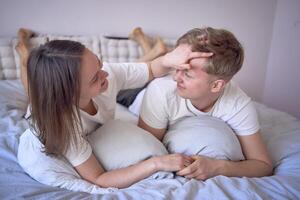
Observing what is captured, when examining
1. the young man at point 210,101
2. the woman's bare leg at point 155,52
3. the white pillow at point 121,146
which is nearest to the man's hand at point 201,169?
the young man at point 210,101

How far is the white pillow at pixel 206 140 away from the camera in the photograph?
0.99m

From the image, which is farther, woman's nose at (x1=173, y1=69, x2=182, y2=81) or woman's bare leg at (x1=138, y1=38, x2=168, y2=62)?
woman's bare leg at (x1=138, y1=38, x2=168, y2=62)

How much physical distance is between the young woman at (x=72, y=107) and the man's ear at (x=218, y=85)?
12cm

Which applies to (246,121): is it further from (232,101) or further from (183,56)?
(183,56)

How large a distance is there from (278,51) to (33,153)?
2.20m

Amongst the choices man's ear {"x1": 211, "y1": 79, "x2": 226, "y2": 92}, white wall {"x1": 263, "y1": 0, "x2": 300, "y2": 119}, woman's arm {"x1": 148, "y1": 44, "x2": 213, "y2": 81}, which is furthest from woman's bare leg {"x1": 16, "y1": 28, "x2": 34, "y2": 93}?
white wall {"x1": 263, "y1": 0, "x2": 300, "y2": 119}

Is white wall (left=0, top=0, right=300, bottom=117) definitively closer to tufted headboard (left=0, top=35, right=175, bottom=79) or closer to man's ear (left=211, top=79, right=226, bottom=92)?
tufted headboard (left=0, top=35, right=175, bottom=79)

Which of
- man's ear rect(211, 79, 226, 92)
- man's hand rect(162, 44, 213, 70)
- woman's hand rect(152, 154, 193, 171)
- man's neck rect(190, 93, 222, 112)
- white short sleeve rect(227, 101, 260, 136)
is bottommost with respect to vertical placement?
woman's hand rect(152, 154, 193, 171)

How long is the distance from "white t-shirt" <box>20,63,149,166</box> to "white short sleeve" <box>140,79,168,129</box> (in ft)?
0.43

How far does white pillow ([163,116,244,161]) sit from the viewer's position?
988 mm

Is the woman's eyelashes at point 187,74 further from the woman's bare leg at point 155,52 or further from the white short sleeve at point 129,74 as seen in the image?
the woman's bare leg at point 155,52

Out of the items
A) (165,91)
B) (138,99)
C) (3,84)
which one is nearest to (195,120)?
(165,91)

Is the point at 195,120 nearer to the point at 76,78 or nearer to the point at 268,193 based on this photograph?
the point at 268,193

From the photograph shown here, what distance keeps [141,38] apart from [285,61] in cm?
124
